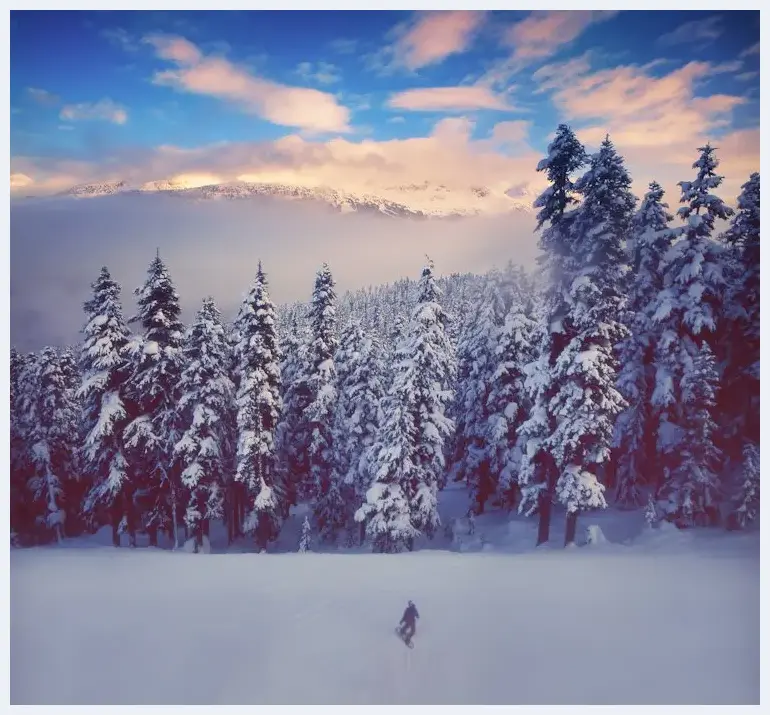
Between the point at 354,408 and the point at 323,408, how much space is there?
1.77 metres

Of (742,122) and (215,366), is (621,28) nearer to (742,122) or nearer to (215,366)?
(742,122)

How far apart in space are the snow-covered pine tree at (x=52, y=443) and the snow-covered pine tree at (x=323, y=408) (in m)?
13.0

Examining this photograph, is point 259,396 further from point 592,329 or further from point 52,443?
point 52,443

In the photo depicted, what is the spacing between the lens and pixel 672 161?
14031mm

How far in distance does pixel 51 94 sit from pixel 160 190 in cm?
336

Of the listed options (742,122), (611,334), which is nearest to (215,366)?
(611,334)

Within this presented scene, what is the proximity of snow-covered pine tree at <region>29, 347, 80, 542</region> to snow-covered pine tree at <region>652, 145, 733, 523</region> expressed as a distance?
28.3 m

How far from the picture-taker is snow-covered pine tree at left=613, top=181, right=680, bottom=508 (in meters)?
18.6

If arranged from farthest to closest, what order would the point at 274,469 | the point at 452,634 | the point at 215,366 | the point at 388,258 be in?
the point at 274,469 → the point at 215,366 → the point at 388,258 → the point at 452,634

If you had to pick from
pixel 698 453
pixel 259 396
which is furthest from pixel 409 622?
pixel 698 453

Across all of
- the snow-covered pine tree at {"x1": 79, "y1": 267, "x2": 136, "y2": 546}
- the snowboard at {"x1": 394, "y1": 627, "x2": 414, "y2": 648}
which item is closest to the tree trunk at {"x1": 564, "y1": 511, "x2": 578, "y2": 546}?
the snowboard at {"x1": 394, "y1": 627, "x2": 414, "y2": 648}

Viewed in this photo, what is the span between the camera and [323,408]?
76.0 ft

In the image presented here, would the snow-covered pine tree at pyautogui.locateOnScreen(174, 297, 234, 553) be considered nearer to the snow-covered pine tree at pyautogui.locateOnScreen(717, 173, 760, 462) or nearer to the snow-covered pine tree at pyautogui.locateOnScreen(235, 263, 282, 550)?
the snow-covered pine tree at pyautogui.locateOnScreen(235, 263, 282, 550)

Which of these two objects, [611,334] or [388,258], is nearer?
[611,334]
